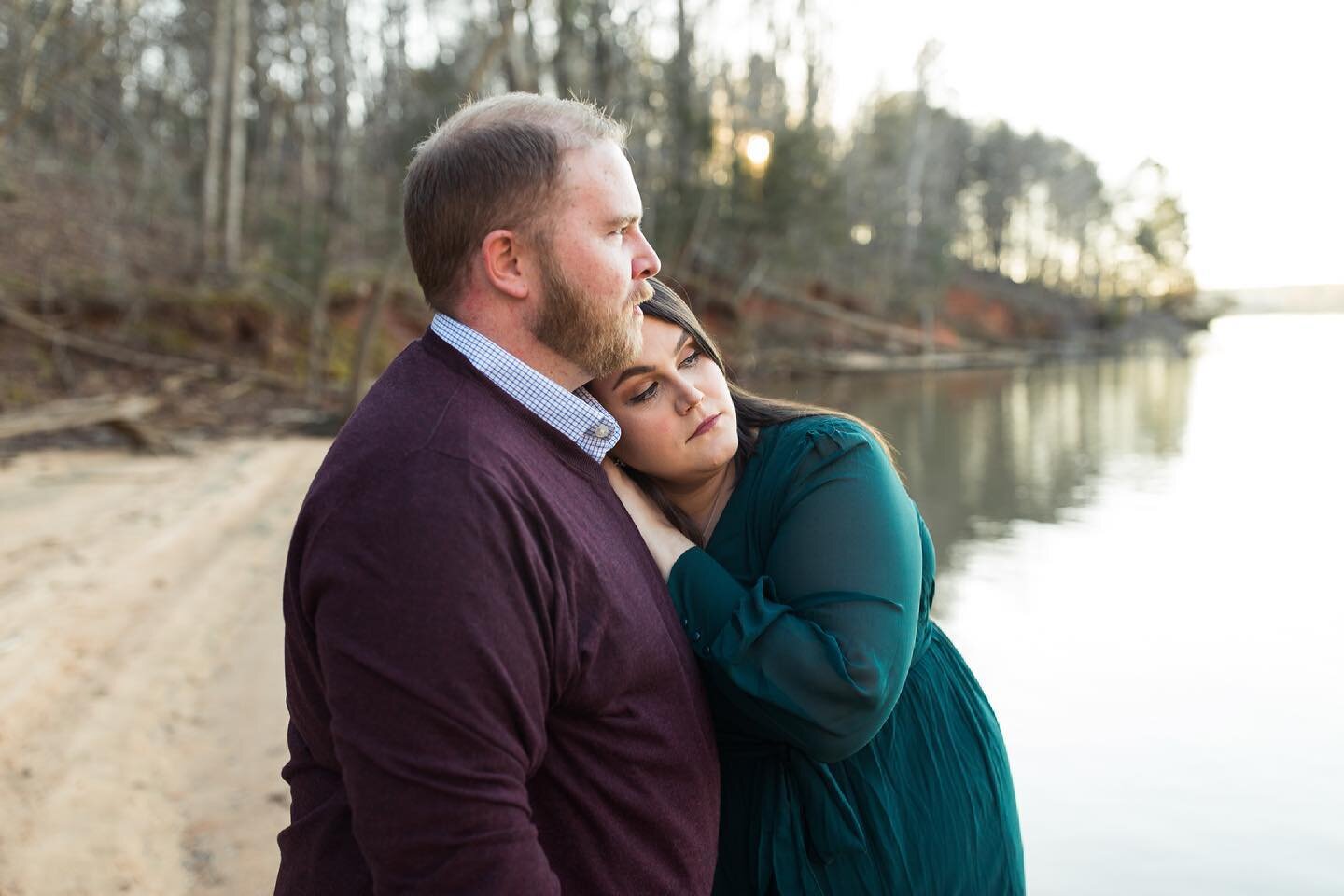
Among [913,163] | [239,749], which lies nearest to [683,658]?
[239,749]

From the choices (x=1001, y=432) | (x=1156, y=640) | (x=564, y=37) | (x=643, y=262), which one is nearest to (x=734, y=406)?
(x=643, y=262)

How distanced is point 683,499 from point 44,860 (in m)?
2.38

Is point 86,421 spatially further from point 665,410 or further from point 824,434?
point 824,434

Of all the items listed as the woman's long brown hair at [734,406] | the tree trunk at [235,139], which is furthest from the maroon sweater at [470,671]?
the tree trunk at [235,139]

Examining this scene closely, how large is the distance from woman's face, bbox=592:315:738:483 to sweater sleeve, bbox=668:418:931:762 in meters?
0.21

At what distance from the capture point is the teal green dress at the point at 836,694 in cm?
179

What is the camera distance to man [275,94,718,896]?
1353 millimetres

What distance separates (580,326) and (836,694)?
67 centimetres

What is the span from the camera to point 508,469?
1482mm

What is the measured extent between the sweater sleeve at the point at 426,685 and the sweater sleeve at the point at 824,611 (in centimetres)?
51

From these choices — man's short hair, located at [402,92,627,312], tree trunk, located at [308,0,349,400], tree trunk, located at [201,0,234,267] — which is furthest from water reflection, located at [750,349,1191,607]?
tree trunk, located at [201,0,234,267]

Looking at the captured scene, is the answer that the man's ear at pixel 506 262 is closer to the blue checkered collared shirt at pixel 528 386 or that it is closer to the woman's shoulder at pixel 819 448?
the blue checkered collared shirt at pixel 528 386

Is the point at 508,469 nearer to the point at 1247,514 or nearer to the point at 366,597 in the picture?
the point at 366,597

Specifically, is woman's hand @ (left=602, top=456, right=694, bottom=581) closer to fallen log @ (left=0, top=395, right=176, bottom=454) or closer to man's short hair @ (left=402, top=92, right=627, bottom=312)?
man's short hair @ (left=402, top=92, right=627, bottom=312)
